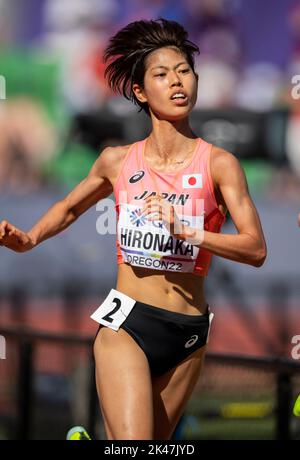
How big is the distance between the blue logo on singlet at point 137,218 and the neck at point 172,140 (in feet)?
0.98

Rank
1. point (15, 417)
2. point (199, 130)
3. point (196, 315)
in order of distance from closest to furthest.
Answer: point (196, 315), point (15, 417), point (199, 130)

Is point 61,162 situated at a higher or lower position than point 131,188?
lower

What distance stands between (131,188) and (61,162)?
1269cm

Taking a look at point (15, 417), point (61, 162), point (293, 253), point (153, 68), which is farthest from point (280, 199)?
point (153, 68)

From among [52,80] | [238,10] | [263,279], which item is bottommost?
[263,279]

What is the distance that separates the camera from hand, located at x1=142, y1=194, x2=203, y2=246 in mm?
4324

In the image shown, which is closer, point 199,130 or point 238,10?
point 199,130

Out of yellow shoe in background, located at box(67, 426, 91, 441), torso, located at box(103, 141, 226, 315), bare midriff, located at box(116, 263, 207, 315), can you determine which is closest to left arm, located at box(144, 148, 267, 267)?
torso, located at box(103, 141, 226, 315)

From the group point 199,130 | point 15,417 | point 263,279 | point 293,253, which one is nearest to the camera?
point 15,417

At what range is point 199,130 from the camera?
12938 millimetres

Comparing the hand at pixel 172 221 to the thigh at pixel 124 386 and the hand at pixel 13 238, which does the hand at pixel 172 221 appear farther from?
the hand at pixel 13 238

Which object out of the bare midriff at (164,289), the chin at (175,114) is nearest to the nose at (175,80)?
the chin at (175,114)

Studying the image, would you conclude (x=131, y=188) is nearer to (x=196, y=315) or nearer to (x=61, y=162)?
(x=196, y=315)

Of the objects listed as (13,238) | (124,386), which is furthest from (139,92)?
(124,386)
